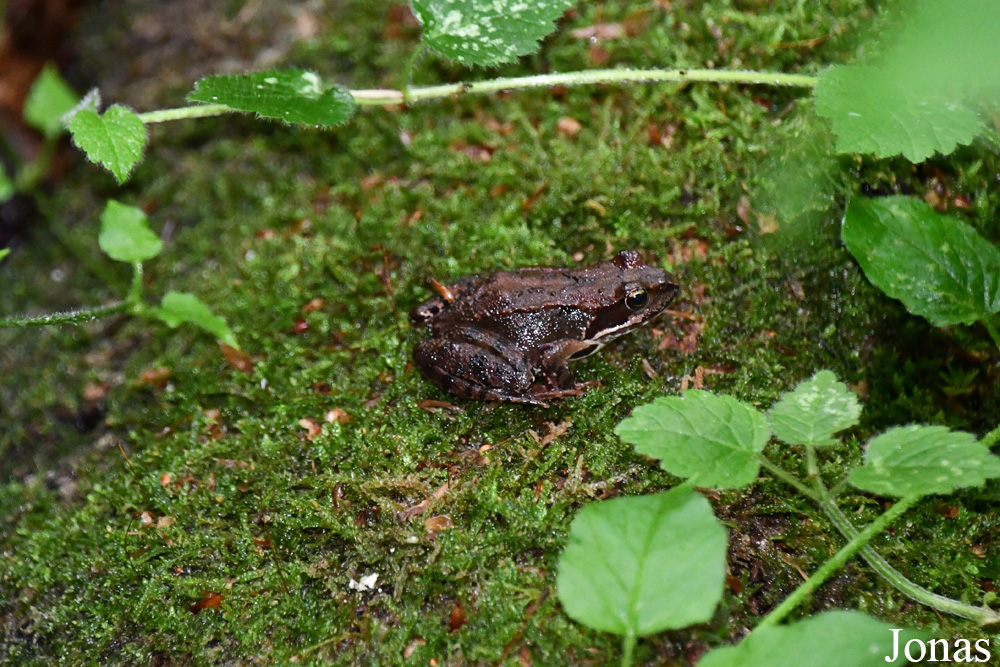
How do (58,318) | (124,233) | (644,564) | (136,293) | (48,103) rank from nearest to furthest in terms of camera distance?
→ (644,564)
(58,318)
(136,293)
(124,233)
(48,103)

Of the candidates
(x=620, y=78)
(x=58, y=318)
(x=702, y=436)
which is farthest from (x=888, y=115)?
(x=58, y=318)

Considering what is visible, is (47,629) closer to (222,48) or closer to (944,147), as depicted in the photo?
(222,48)

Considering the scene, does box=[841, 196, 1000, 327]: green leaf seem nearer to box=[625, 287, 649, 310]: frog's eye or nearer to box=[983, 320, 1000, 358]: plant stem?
box=[983, 320, 1000, 358]: plant stem

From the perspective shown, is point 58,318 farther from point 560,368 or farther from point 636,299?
point 636,299

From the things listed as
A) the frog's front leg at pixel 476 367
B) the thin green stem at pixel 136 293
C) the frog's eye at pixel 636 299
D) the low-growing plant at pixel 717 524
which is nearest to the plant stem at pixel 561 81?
the thin green stem at pixel 136 293

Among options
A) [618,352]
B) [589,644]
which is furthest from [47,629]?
[618,352]

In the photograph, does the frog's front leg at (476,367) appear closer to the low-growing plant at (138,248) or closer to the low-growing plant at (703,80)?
the low-growing plant at (138,248)

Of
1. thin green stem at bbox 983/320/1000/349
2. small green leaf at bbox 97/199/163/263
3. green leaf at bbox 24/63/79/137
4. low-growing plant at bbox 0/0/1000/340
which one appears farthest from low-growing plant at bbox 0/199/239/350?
thin green stem at bbox 983/320/1000/349
